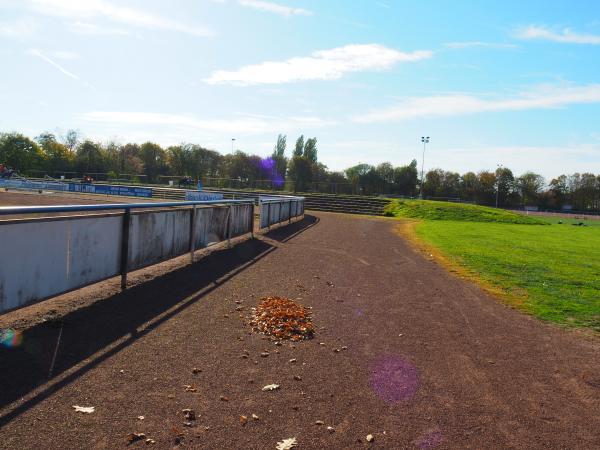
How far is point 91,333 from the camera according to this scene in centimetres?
523

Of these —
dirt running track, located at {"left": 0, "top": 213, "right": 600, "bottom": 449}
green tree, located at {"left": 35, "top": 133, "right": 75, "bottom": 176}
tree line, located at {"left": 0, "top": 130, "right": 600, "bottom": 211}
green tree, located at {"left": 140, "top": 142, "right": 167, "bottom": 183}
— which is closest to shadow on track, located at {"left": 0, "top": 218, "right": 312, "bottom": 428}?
dirt running track, located at {"left": 0, "top": 213, "right": 600, "bottom": 449}

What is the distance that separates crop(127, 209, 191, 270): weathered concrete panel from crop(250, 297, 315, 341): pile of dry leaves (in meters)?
2.41

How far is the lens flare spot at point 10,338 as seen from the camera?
4641mm

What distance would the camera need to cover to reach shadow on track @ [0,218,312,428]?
3887 millimetres

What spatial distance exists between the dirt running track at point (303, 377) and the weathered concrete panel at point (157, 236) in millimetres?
623

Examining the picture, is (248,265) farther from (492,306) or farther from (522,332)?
(522,332)

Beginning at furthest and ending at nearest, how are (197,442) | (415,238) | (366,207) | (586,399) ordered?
(366,207) < (415,238) < (586,399) < (197,442)

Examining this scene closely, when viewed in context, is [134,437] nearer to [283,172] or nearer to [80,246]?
[80,246]

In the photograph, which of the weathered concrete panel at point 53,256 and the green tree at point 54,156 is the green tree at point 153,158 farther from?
the weathered concrete panel at point 53,256

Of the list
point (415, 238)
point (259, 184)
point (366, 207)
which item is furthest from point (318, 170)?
point (415, 238)

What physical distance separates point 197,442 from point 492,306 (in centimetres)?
643

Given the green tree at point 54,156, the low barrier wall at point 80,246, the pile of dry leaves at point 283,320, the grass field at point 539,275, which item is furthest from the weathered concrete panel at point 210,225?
the green tree at point 54,156

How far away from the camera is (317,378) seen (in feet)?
14.7

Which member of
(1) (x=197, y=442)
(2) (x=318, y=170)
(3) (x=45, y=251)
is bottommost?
(1) (x=197, y=442)
